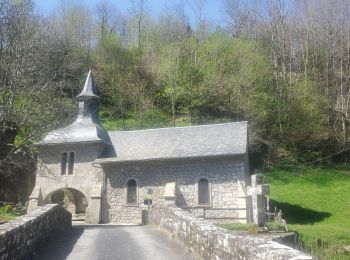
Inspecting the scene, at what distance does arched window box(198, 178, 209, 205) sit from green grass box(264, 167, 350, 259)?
Result: 14.7 ft

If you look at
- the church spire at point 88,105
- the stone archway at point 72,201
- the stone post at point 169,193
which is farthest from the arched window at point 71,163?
the stone post at point 169,193

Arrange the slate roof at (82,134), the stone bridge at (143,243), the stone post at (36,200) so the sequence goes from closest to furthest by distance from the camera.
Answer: the stone bridge at (143,243)
the stone post at (36,200)
the slate roof at (82,134)

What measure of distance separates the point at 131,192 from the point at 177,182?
2.87m

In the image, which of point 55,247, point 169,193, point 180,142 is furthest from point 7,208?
point 55,247

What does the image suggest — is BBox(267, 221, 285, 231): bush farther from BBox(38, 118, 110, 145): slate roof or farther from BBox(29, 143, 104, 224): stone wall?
BBox(38, 118, 110, 145): slate roof

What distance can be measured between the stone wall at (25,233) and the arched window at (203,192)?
10.8 metres

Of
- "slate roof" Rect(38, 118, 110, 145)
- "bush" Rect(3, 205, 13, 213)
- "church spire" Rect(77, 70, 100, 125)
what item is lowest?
A: "bush" Rect(3, 205, 13, 213)

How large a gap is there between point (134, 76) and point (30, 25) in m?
26.6

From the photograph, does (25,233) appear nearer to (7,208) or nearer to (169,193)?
(169,193)

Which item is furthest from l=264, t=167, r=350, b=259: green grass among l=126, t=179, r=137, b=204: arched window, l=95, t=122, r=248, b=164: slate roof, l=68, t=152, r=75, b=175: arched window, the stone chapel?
l=68, t=152, r=75, b=175: arched window

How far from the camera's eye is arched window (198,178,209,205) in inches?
874

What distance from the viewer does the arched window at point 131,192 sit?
23641mm

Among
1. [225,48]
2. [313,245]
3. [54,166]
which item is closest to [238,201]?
[313,245]

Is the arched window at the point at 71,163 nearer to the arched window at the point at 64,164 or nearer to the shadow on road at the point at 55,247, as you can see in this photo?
the arched window at the point at 64,164
